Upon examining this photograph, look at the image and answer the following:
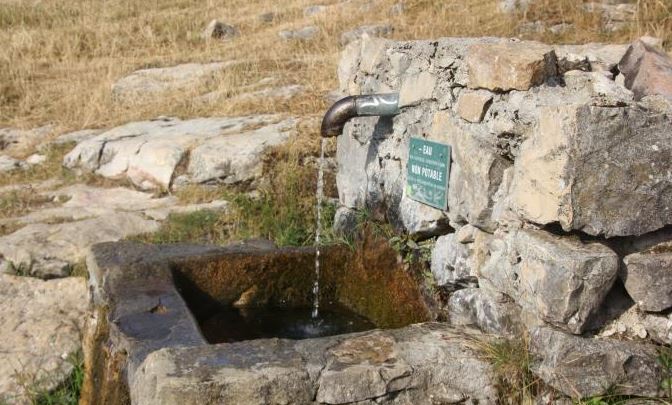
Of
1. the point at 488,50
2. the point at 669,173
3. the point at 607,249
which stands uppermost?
the point at 488,50

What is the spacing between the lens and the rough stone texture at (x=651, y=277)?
309 cm

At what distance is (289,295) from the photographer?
495 centimetres

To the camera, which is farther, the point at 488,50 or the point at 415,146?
the point at 415,146

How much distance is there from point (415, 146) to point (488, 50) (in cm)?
82

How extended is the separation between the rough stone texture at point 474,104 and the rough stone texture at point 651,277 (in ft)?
3.05

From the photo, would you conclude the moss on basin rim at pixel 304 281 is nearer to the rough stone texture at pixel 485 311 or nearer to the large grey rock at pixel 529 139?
the large grey rock at pixel 529 139

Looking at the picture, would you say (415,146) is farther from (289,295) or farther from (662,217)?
(662,217)

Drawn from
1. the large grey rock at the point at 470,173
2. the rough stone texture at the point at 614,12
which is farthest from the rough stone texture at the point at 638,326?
the rough stone texture at the point at 614,12

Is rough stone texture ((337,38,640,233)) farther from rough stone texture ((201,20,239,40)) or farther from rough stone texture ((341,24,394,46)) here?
rough stone texture ((201,20,239,40))

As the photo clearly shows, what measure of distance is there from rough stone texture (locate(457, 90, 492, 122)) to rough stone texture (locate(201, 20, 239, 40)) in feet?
29.6

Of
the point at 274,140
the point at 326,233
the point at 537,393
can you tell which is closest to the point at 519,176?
the point at 537,393

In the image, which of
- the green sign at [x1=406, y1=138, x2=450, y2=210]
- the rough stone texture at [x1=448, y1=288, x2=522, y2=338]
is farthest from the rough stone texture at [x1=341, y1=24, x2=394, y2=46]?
the rough stone texture at [x1=448, y1=288, x2=522, y2=338]

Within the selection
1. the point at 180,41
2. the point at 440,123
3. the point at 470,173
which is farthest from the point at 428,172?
the point at 180,41

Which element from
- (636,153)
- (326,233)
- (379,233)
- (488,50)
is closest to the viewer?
(636,153)
